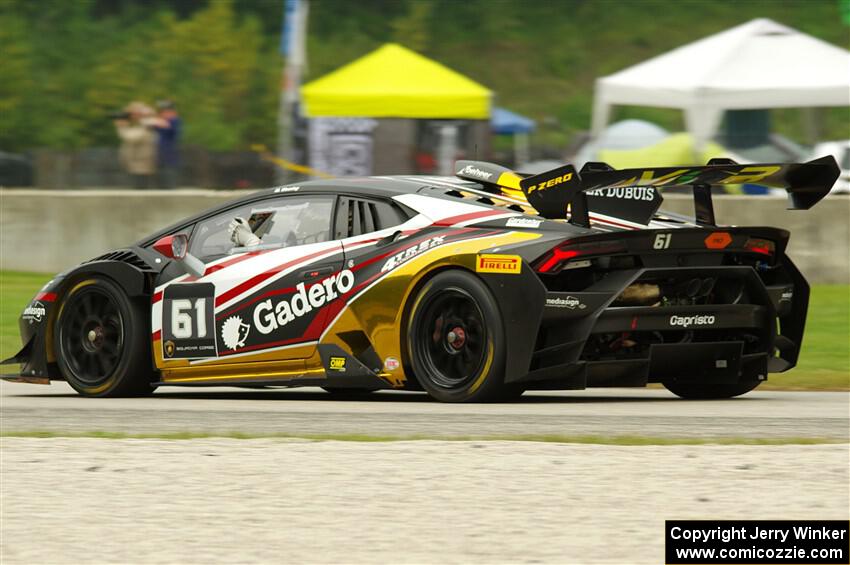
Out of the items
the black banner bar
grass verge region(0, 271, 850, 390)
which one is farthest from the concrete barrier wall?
the black banner bar

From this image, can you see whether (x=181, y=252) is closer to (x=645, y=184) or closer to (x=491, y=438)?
(x=645, y=184)

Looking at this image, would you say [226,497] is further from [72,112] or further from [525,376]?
[72,112]

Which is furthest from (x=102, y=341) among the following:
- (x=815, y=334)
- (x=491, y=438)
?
(x=815, y=334)

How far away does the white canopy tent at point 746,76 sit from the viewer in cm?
2391

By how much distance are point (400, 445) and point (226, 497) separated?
1334mm

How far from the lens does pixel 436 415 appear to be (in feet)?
26.9

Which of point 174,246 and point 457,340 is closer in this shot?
point 457,340

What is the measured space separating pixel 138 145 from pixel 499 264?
13.2 metres

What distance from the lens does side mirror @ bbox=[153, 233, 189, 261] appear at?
9.68 meters

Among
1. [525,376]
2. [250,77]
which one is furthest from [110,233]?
[250,77]

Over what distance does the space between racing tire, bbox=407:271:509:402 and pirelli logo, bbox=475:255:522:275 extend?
0.08 meters

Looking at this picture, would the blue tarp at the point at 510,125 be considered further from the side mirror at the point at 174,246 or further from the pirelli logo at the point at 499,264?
the pirelli logo at the point at 499,264

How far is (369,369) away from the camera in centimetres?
885

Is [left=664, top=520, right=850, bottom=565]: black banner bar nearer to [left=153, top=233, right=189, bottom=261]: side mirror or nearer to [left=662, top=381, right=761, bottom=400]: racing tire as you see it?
[left=662, top=381, right=761, bottom=400]: racing tire
